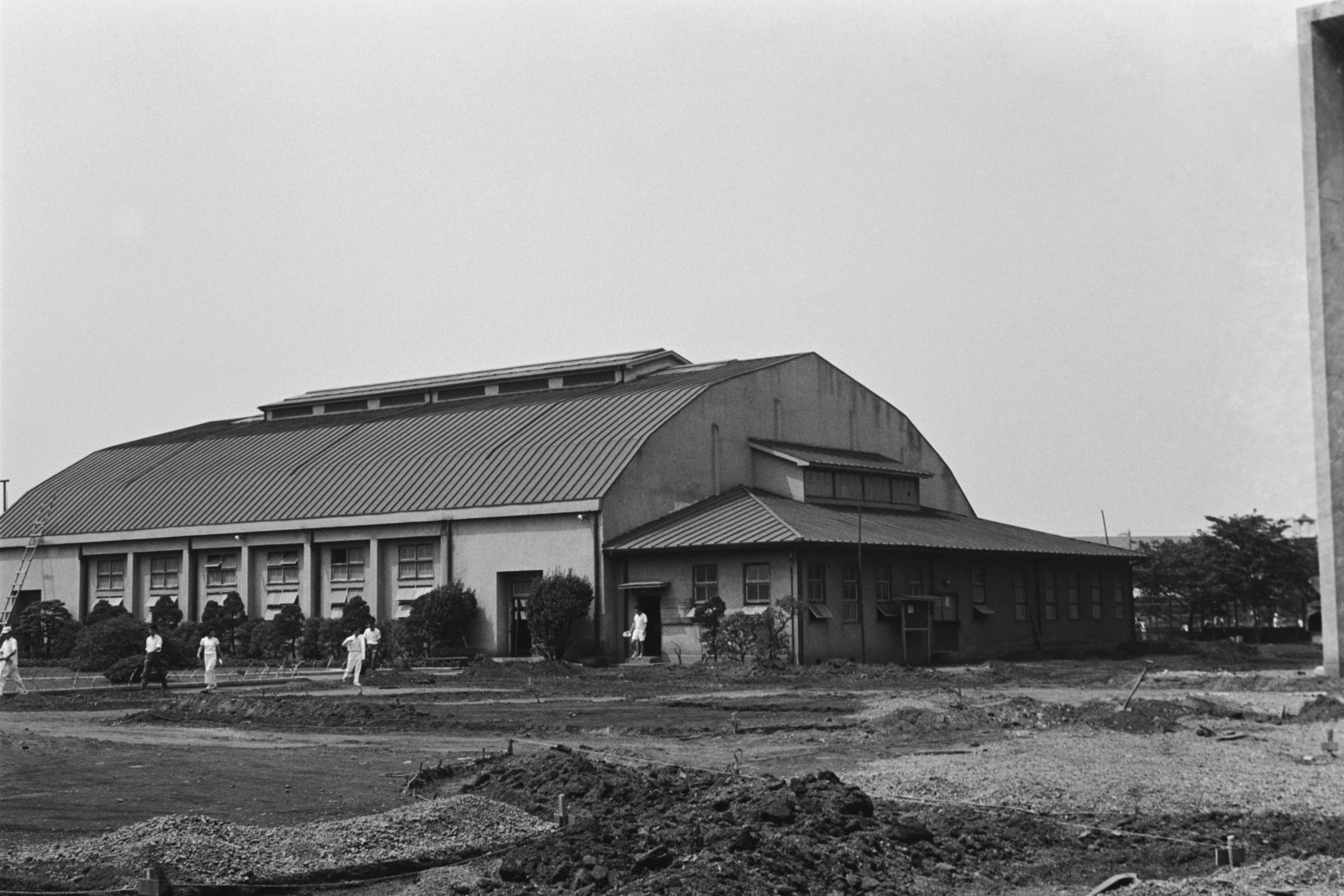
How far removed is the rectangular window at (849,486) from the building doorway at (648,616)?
29.9 ft

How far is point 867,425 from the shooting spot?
196 feet

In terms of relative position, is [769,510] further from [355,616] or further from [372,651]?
[355,616]

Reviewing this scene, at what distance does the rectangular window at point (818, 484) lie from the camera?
50.5 meters

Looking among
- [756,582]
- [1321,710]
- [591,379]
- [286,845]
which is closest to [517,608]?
[756,582]

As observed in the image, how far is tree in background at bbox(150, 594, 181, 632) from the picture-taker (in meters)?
53.2

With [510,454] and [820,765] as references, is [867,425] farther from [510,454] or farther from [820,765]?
[820,765]

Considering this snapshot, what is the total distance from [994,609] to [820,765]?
31640mm

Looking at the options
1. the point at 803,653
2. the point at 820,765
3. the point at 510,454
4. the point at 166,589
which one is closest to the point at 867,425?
the point at 510,454

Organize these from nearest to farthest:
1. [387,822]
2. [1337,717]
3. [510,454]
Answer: [387,822]
[1337,717]
[510,454]

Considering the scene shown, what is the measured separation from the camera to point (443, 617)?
46.6m

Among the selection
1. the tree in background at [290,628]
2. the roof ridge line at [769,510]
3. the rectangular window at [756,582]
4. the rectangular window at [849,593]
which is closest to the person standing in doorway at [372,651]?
the tree in background at [290,628]

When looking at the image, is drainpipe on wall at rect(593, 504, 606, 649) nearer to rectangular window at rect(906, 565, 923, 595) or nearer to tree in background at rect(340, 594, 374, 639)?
tree in background at rect(340, 594, 374, 639)

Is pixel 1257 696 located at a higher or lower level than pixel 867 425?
lower

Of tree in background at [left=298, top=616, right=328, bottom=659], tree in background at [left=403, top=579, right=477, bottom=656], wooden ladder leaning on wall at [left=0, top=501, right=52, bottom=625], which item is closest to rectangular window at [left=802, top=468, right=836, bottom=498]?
tree in background at [left=403, top=579, right=477, bottom=656]
